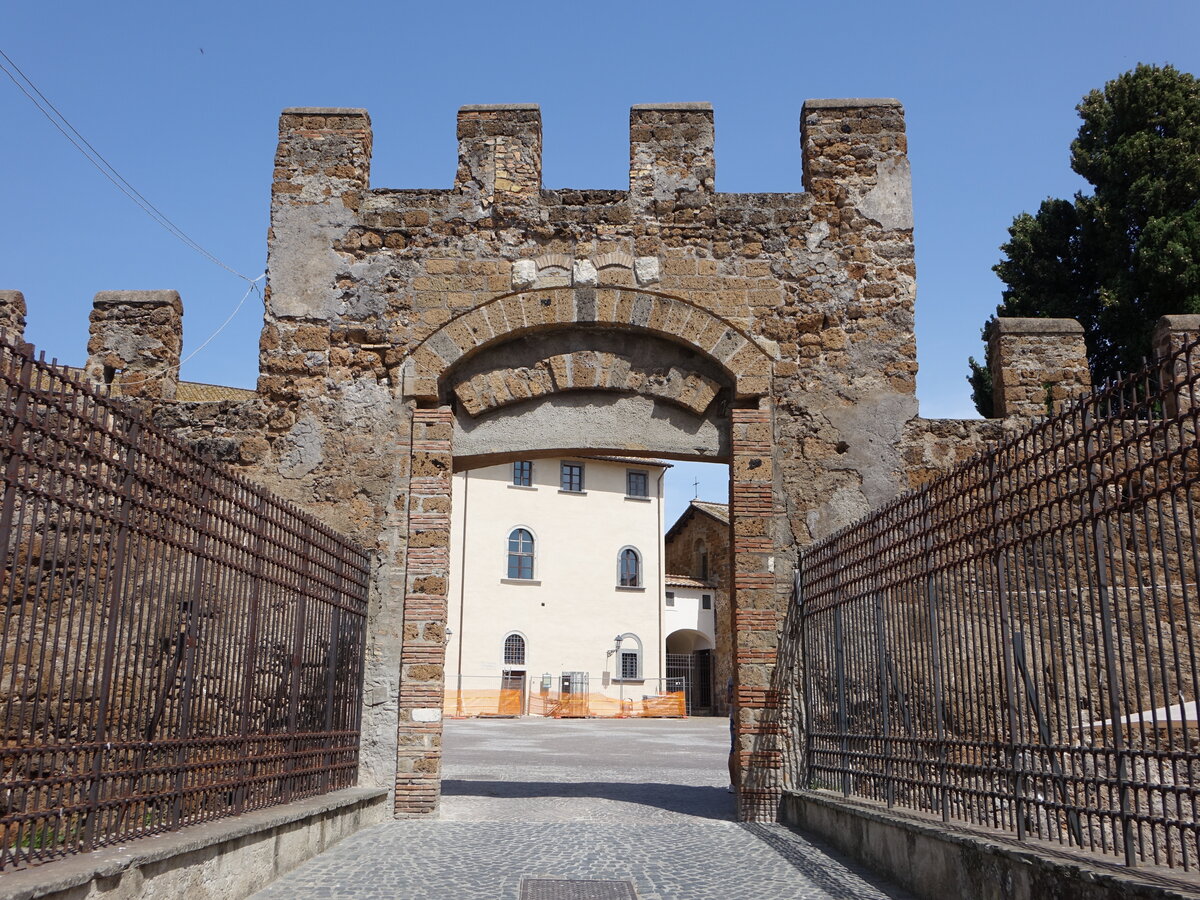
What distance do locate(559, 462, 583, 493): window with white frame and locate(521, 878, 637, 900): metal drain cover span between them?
27.7 meters

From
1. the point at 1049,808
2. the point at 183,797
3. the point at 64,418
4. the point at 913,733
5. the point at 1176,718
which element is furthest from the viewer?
the point at 913,733

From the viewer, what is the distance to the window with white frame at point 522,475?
106ft

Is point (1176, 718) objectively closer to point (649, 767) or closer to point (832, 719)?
point (832, 719)

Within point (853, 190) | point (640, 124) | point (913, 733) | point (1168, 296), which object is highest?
point (1168, 296)

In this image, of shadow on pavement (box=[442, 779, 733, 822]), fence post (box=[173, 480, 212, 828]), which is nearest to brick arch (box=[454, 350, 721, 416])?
shadow on pavement (box=[442, 779, 733, 822])

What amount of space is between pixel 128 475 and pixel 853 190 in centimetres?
A: 621

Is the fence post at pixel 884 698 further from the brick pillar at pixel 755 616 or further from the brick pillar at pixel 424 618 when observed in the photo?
the brick pillar at pixel 424 618

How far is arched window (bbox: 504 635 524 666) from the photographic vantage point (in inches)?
1219

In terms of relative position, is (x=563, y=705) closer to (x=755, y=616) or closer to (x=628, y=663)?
(x=628, y=663)

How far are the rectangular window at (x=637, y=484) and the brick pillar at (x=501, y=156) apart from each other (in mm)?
25309

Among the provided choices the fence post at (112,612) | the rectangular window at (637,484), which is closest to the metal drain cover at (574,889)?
the fence post at (112,612)

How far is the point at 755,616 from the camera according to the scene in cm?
773

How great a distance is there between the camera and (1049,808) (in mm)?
4059

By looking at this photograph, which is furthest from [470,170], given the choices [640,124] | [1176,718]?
[1176,718]
